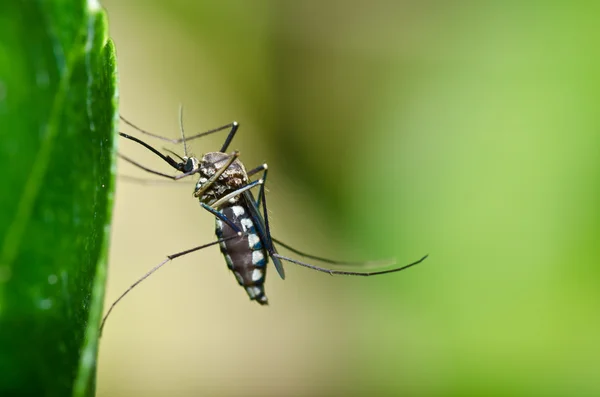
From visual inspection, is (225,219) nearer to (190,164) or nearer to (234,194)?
(234,194)

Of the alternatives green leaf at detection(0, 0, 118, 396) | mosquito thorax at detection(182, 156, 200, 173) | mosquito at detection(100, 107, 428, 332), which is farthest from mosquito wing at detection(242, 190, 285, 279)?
green leaf at detection(0, 0, 118, 396)

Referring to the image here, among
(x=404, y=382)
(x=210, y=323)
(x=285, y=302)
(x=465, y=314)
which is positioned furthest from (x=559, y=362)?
(x=210, y=323)

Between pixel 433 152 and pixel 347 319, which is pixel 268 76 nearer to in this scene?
pixel 433 152

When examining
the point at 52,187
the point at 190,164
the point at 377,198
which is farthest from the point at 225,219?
the point at 377,198

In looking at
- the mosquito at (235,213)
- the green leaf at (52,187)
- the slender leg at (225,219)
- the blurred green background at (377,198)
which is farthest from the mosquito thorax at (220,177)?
the blurred green background at (377,198)

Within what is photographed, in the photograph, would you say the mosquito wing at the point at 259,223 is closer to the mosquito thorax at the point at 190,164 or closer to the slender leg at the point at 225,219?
the slender leg at the point at 225,219

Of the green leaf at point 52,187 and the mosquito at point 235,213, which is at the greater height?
the mosquito at point 235,213
